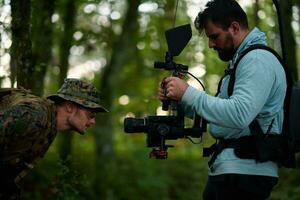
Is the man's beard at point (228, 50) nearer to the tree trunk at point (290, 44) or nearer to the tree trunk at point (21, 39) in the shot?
the tree trunk at point (21, 39)

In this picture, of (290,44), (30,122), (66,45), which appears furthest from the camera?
(66,45)

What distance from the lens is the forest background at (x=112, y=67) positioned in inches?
240

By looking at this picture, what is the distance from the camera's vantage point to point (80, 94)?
14.0 ft

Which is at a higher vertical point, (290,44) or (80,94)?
(290,44)

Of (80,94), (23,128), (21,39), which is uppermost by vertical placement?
(21,39)

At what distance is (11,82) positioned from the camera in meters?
6.08

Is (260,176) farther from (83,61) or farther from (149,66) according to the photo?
(83,61)

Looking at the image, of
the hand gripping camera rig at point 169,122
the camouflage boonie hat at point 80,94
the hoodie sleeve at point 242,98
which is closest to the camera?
the hoodie sleeve at point 242,98

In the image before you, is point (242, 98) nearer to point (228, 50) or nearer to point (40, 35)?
point (228, 50)

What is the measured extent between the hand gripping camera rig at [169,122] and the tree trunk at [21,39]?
2.12m

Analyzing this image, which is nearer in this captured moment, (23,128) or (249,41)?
(23,128)

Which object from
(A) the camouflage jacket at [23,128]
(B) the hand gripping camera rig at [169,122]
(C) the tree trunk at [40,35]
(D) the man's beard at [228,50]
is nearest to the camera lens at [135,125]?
(B) the hand gripping camera rig at [169,122]

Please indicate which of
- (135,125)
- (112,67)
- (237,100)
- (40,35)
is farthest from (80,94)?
(112,67)

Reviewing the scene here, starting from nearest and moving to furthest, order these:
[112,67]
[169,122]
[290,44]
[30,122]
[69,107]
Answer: [30,122]
[169,122]
[69,107]
[290,44]
[112,67]
